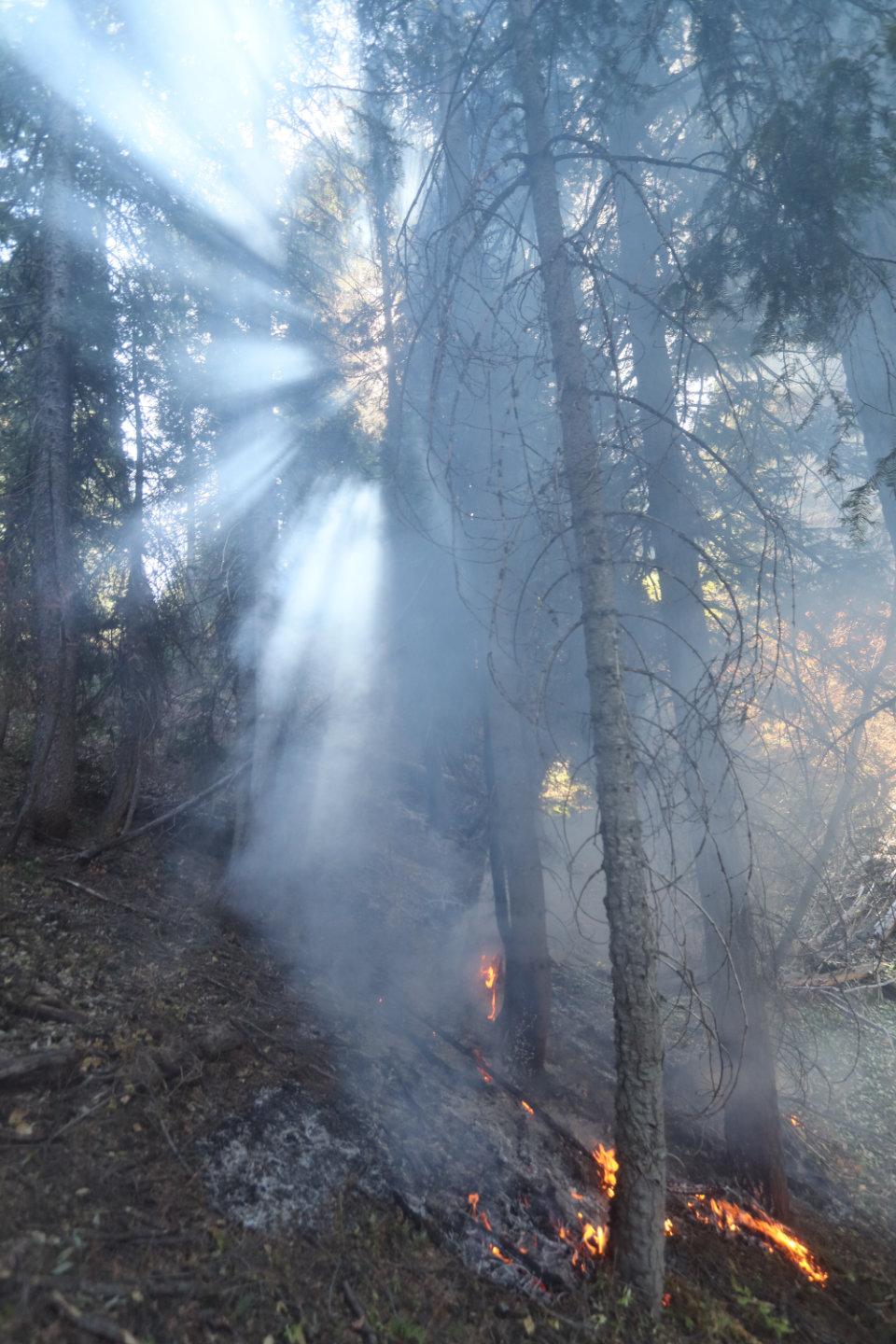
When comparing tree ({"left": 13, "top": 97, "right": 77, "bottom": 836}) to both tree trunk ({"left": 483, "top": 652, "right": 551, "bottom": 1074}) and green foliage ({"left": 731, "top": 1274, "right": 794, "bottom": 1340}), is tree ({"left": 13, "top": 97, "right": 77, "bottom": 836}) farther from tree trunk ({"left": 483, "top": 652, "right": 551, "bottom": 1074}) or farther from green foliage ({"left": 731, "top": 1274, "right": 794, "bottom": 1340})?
green foliage ({"left": 731, "top": 1274, "right": 794, "bottom": 1340})

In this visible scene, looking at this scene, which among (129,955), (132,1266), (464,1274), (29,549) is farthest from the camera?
(29,549)

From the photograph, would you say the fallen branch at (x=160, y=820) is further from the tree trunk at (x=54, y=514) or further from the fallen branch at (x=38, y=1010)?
the fallen branch at (x=38, y=1010)

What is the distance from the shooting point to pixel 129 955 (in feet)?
23.8

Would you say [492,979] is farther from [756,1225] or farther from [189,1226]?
[189,1226]

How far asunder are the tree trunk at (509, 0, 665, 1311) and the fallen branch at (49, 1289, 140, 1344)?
297 centimetres

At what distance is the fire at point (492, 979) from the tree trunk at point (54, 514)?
5881mm

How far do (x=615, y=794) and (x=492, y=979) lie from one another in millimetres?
6197

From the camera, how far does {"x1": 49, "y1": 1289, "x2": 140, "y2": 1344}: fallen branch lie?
3.41 m

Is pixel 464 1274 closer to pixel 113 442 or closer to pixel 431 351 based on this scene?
pixel 113 442

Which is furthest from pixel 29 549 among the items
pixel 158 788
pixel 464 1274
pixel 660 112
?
pixel 660 112

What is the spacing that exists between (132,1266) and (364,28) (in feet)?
30.0

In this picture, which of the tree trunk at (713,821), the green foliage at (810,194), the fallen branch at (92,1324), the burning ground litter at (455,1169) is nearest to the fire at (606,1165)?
the burning ground litter at (455,1169)

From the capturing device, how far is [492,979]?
408 inches

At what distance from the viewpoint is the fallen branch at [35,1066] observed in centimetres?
485
